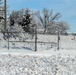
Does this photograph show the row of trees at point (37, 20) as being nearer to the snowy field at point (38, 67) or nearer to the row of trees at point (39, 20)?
the row of trees at point (39, 20)

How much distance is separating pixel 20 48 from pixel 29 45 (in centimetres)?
169

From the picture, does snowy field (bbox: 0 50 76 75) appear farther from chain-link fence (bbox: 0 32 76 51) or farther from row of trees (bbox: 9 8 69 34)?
row of trees (bbox: 9 8 69 34)

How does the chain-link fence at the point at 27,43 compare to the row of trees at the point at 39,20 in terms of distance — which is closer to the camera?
the chain-link fence at the point at 27,43

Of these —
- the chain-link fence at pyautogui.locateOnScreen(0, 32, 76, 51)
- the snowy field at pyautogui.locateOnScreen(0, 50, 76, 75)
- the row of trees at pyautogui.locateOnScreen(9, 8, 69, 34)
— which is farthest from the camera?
the row of trees at pyautogui.locateOnScreen(9, 8, 69, 34)

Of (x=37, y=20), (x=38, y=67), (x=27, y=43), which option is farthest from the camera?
(x=37, y=20)

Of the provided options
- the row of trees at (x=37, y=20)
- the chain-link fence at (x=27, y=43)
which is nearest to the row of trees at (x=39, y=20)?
the row of trees at (x=37, y=20)

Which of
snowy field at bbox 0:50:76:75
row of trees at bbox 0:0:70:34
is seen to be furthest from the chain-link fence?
row of trees at bbox 0:0:70:34

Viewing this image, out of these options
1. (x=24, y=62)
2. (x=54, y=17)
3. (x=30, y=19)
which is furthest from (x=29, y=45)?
(x=54, y=17)

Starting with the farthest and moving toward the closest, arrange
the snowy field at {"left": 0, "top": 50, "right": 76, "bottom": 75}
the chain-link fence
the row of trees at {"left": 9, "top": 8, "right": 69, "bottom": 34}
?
the row of trees at {"left": 9, "top": 8, "right": 69, "bottom": 34}
the chain-link fence
the snowy field at {"left": 0, "top": 50, "right": 76, "bottom": 75}

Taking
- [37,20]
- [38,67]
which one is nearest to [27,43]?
[38,67]

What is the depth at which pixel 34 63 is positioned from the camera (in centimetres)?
1107

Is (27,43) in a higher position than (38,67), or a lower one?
higher

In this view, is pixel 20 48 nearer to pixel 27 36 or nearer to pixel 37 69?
pixel 27 36

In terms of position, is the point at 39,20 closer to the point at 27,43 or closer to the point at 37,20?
the point at 37,20
